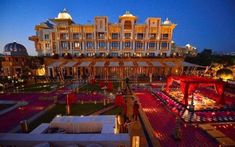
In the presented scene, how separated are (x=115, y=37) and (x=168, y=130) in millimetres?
30501

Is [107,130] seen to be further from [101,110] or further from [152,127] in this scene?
[101,110]

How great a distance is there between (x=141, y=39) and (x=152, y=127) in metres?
30.0

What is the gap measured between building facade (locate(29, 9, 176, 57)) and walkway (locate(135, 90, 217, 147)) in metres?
25.9

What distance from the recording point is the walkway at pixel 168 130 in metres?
7.13

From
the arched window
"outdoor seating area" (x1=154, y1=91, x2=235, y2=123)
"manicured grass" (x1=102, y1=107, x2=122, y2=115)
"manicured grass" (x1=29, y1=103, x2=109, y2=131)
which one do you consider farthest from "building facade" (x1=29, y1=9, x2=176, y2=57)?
"outdoor seating area" (x1=154, y1=91, x2=235, y2=123)

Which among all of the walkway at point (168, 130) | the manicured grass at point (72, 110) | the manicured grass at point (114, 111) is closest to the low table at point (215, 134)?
the walkway at point (168, 130)

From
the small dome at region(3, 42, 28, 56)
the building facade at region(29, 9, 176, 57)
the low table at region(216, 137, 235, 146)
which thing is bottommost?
the low table at region(216, 137, 235, 146)

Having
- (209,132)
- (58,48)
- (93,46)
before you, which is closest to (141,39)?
(93,46)

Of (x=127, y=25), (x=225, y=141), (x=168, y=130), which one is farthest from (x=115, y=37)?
(x=225, y=141)

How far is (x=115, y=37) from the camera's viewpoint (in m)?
36.3

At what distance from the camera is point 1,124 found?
32.2 feet

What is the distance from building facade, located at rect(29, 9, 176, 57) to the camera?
117 feet

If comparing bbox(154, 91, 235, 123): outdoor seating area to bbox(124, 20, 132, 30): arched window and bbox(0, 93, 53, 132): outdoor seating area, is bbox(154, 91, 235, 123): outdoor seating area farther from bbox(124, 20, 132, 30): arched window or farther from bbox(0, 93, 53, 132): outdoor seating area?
bbox(124, 20, 132, 30): arched window

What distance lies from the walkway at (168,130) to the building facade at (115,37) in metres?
25.9
